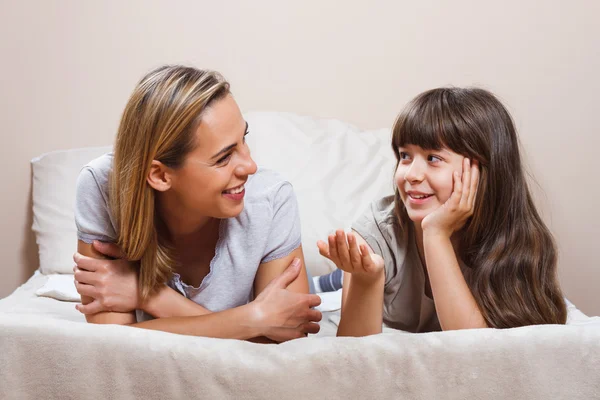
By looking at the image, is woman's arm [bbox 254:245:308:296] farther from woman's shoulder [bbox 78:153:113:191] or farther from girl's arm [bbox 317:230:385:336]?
woman's shoulder [bbox 78:153:113:191]

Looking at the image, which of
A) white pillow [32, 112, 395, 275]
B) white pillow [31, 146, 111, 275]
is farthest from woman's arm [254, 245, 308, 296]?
white pillow [31, 146, 111, 275]

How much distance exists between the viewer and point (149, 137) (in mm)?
1174

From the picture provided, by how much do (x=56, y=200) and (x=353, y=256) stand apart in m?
1.29

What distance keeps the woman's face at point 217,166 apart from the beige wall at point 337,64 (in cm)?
104

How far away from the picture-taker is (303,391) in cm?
87

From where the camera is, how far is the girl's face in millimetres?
1299

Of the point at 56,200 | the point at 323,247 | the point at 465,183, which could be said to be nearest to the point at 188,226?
the point at 323,247

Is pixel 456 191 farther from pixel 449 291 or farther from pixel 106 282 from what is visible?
pixel 106 282

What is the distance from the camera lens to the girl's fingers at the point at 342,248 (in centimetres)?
112

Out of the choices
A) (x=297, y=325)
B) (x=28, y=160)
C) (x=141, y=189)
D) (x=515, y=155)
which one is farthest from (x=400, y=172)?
(x=28, y=160)

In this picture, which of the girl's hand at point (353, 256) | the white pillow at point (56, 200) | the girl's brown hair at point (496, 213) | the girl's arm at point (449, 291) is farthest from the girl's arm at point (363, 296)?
the white pillow at point (56, 200)

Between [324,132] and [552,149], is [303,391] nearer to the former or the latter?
[324,132]

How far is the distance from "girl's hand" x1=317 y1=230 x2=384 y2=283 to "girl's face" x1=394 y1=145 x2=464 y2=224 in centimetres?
16

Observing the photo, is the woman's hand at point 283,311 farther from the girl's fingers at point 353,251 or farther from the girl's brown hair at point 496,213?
the girl's brown hair at point 496,213
